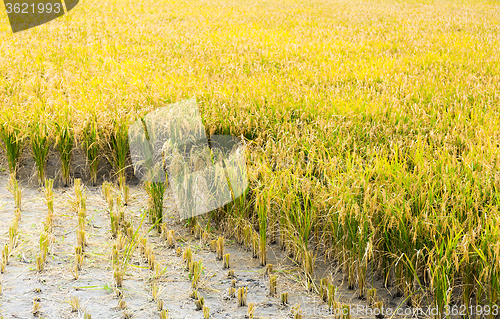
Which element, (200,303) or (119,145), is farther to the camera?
(119,145)

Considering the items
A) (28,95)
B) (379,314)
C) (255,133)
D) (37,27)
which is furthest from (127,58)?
(379,314)

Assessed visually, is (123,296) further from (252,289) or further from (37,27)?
(37,27)

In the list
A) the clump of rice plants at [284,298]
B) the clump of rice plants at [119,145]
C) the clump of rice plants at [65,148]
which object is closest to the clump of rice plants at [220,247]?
the clump of rice plants at [284,298]

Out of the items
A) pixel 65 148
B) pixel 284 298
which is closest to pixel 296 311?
pixel 284 298

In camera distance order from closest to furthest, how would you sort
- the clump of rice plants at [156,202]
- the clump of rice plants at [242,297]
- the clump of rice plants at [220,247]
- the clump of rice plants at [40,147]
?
the clump of rice plants at [242,297] → the clump of rice plants at [220,247] → the clump of rice plants at [156,202] → the clump of rice plants at [40,147]

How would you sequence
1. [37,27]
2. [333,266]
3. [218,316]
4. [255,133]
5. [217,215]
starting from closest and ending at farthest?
[218,316]
[333,266]
[217,215]
[255,133]
[37,27]

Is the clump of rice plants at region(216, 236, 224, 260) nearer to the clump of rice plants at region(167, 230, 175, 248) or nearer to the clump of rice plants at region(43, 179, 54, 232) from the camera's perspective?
the clump of rice plants at region(167, 230, 175, 248)

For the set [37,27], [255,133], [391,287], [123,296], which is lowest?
[391,287]

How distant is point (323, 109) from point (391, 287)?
6.81 feet

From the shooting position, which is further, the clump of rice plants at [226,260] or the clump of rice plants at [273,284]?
the clump of rice plants at [226,260]

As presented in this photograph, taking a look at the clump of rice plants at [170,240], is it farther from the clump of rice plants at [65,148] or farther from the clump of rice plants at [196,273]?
the clump of rice plants at [65,148]

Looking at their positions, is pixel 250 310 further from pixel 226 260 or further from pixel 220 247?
pixel 220 247

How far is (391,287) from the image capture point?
2508 mm

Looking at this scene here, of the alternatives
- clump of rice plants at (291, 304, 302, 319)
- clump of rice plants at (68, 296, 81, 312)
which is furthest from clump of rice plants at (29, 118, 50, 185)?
clump of rice plants at (291, 304, 302, 319)
